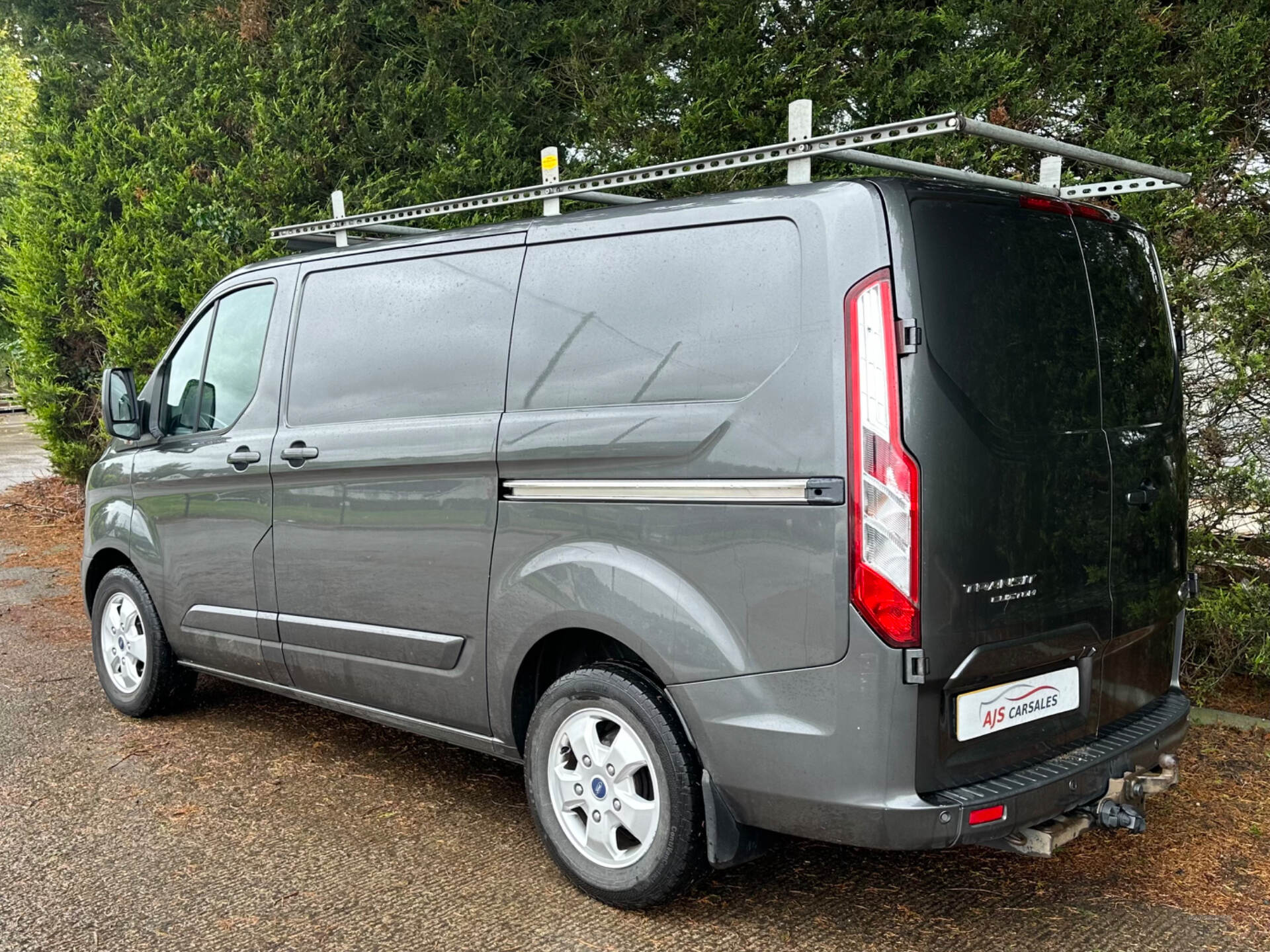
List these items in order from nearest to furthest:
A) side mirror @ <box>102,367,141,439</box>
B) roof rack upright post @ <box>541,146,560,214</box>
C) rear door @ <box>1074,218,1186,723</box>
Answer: rear door @ <box>1074,218,1186,723</box> < roof rack upright post @ <box>541,146,560,214</box> < side mirror @ <box>102,367,141,439</box>

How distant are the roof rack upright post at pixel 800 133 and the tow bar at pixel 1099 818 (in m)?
1.81

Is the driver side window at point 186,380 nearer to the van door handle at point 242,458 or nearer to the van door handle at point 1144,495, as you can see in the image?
the van door handle at point 242,458

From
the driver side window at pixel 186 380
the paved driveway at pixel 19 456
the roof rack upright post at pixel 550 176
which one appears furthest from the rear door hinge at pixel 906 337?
the paved driveway at pixel 19 456

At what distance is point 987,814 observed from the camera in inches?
113

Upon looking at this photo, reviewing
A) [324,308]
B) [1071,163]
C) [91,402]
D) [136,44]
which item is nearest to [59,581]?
[91,402]

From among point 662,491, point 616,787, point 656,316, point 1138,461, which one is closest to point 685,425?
point 662,491

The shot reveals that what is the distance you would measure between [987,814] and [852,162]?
6.79 ft

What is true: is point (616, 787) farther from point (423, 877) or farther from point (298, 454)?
point (298, 454)

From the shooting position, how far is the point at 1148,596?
3418mm

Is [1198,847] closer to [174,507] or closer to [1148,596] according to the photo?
[1148,596]

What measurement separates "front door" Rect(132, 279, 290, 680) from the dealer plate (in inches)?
107

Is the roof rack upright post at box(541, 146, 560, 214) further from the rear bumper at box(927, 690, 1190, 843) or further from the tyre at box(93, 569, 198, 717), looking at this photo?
the tyre at box(93, 569, 198, 717)

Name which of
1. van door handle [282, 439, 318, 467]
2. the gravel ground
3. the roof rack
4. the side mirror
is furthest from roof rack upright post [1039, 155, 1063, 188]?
the side mirror

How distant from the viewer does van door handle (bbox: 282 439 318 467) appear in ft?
14.0
